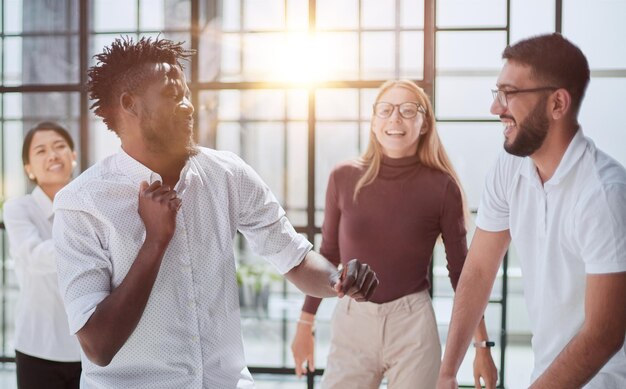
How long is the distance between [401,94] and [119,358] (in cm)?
167

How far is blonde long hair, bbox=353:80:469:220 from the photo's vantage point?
114 inches

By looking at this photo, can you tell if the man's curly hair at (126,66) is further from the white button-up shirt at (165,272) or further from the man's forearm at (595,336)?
the man's forearm at (595,336)

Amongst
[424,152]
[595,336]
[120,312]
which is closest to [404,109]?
[424,152]

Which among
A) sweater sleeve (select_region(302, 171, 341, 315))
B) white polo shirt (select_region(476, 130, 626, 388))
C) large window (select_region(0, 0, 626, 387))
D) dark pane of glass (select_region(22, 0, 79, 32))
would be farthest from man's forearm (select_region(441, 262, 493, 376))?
dark pane of glass (select_region(22, 0, 79, 32))

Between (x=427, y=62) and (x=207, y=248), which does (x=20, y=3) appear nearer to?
(x=427, y=62)

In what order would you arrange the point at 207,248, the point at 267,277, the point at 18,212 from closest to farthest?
the point at 207,248, the point at 18,212, the point at 267,277

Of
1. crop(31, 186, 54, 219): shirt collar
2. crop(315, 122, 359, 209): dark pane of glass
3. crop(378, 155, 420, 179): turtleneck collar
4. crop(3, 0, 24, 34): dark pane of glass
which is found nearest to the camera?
crop(378, 155, 420, 179): turtleneck collar

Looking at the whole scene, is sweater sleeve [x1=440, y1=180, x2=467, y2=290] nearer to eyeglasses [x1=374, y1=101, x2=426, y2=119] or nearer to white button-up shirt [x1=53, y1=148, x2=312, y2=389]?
eyeglasses [x1=374, y1=101, x2=426, y2=119]

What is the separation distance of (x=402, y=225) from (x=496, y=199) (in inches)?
28.2

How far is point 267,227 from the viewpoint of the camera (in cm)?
195

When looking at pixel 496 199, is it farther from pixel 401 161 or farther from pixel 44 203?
pixel 44 203

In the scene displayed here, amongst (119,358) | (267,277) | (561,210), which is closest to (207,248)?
(119,358)

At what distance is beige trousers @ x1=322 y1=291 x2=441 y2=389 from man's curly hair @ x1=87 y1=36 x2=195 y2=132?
4.44ft

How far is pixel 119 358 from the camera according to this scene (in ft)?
5.46
